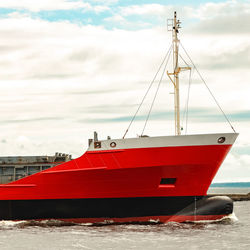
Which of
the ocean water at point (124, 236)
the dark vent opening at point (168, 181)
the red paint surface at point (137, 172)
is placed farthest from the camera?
the dark vent opening at point (168, 181)

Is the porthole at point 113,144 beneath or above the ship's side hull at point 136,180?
above

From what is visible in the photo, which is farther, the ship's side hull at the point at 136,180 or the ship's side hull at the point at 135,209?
the ship's side hull at the point at 135,209

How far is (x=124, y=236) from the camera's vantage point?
64.9 ft

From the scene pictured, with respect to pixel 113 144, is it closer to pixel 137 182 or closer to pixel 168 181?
pixel 137 182

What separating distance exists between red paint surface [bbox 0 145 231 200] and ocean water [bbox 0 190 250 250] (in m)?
1.58

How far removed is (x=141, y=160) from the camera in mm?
21891

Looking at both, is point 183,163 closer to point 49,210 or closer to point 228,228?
point 228,228

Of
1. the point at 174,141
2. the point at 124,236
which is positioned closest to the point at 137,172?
the point at 174,141

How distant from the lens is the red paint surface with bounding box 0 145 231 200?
21844 mm

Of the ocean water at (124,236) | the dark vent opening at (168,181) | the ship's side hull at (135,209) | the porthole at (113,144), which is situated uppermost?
the porthole at (113,144)

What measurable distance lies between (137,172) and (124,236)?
3.33 metres

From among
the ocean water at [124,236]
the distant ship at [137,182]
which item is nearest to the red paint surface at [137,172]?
the distant ship at [137,182]

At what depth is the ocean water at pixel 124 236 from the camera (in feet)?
59.8

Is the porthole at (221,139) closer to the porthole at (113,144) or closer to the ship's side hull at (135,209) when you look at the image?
the ship's side hull at (135,209)
